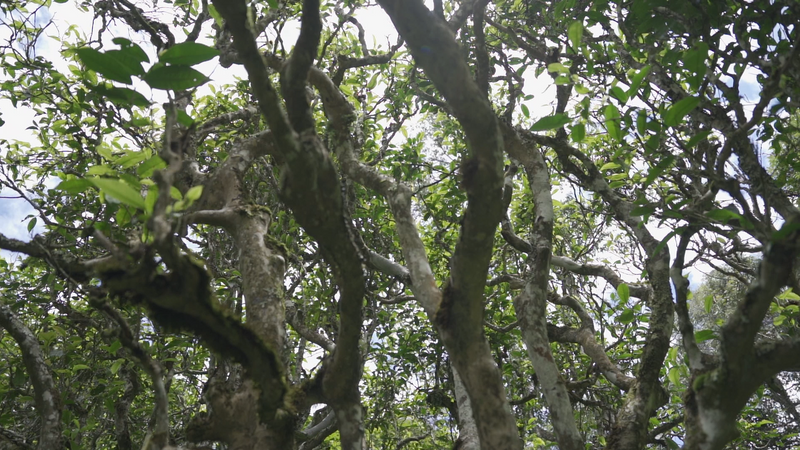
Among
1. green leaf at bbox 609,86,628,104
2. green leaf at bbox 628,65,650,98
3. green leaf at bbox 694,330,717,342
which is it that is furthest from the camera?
green leaf at bbox 694,330,717,342

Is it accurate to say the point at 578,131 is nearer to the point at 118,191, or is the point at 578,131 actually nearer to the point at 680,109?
the point at 680,109

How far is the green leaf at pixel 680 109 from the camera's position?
1824 millimetres

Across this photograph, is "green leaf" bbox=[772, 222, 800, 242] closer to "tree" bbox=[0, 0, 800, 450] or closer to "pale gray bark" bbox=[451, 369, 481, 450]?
"tree" bbox=[0, 0, 800, 450]

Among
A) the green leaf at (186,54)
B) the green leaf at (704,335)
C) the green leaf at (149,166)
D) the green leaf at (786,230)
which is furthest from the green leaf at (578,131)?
the green leaf at (149,166)

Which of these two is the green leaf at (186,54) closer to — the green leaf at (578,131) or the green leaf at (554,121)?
the green leaf at (554,121)

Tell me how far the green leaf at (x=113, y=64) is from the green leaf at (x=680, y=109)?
180 centimetres

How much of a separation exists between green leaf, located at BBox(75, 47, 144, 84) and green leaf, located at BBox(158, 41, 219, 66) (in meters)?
0.08

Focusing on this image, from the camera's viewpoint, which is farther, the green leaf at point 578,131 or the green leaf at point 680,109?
the green leaf at point 578,131

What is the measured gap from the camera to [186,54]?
142 centimetres

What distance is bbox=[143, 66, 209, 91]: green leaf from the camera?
1403mm

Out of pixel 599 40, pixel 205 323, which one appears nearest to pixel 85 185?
pixel 205 323

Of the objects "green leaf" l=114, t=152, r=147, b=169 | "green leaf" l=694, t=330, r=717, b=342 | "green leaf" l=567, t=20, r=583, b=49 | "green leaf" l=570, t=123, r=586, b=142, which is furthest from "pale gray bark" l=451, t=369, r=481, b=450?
"green leaf" l=114, t=152, r=147, b=169

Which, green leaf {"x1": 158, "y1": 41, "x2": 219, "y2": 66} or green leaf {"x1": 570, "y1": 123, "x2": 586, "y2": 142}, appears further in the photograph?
green leaf {"x1": 570, "y1": 123, "x2": 586, "y2": 142}

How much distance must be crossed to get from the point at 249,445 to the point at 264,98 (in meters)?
1.48
